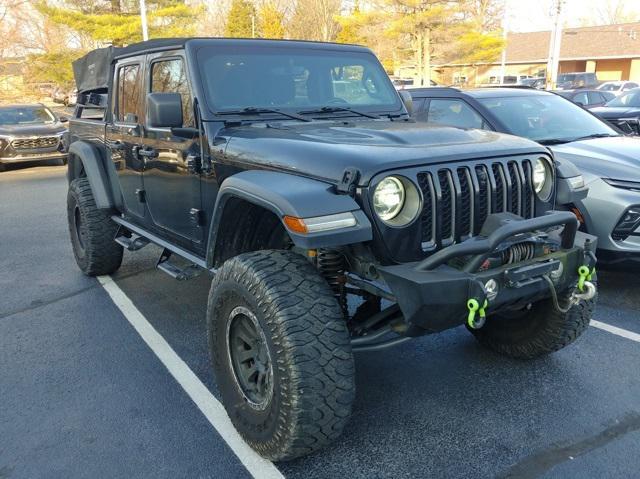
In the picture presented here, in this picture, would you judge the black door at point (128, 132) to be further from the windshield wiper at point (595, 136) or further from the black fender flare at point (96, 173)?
the windshield wiper at point (595, 136)

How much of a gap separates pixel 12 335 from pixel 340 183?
10.4 feet

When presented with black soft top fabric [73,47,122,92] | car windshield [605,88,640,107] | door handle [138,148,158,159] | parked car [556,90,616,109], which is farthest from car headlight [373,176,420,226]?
parked car [556,90,616,109]

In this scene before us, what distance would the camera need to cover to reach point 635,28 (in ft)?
135

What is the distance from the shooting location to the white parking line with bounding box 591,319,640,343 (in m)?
4.16

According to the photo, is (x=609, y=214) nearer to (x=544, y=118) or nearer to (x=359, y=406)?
(x=544, y=118)

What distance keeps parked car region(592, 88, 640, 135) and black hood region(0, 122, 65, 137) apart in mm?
11689

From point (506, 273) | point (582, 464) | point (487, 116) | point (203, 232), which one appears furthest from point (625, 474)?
point (487, 116)

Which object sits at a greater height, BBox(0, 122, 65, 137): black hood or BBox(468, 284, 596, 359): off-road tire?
BBox(0, 122, 65, 137): black hood

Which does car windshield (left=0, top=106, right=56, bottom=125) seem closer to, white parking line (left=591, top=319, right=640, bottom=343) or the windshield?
white parking line (left=591, top=319, right=640, bottom=343)

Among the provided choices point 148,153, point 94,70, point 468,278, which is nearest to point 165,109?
point 148,153

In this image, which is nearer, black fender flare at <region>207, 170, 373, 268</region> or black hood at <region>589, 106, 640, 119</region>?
black fender flare at <region>207, 170, 373, 268</region>

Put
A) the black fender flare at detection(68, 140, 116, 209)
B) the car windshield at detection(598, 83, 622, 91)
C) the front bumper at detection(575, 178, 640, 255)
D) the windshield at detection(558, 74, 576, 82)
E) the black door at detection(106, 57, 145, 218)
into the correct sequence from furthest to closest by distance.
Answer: the windshield at detection(558, 74, 576, 82), the car windshield at detection(598, 83, 622, 91), the black fender flare at detection(68, 140, 116, 209), the front bumper at detection(575, 178, 640, 255), the black door at detection(106, 57, 145, 218)

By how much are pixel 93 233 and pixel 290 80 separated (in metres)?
2.56

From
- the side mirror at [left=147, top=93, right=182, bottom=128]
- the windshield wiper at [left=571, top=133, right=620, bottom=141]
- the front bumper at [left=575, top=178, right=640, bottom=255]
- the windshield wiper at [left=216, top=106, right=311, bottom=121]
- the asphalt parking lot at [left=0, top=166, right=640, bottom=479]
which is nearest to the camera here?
the asphalt parking lot at [left=0, top=166, right=640, bottom=479]
